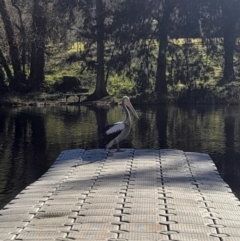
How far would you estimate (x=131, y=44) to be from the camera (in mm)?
43531

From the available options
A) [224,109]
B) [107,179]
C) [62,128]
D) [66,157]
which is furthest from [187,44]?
[107,179]

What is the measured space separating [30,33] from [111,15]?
6229mm

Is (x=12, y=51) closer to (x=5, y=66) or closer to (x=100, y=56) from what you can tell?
(x=5, y=66)

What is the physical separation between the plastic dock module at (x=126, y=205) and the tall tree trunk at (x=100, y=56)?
27.5 meters

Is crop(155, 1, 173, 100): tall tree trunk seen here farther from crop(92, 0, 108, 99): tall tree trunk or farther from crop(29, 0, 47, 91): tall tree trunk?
crop(29, 0, 47, 91): tall tree trunk

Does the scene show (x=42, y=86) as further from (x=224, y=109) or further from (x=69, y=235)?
(x=69, y=235)

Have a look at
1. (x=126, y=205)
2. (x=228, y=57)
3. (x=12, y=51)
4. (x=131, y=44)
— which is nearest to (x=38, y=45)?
(x=12, y=51)

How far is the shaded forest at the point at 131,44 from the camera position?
140 feet

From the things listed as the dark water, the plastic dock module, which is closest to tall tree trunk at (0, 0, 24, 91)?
the dark water

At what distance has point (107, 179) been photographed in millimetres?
13711

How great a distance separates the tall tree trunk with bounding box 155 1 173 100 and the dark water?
15.9 feet

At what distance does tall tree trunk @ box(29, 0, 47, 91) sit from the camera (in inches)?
1806

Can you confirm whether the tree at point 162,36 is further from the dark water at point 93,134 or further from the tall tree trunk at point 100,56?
the dark water at point 93,134

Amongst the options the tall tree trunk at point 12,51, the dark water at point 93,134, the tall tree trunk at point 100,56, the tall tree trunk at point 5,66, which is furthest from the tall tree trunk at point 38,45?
the dark water at point 93,134
